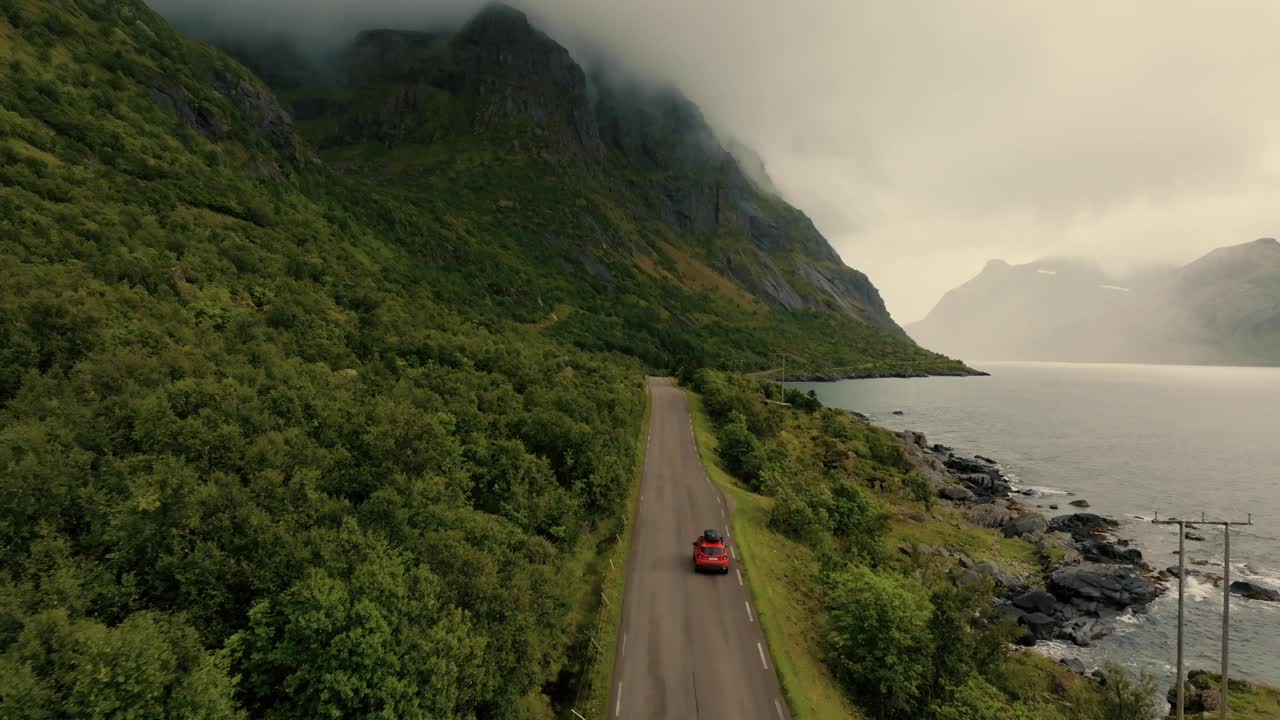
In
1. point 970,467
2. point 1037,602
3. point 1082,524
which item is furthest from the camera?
point 970,467

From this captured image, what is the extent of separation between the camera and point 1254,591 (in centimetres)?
4372

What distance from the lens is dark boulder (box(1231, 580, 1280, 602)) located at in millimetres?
43009

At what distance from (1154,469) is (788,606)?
312 ft

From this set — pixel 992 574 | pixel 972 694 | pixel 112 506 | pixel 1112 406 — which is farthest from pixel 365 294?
pixel 1112 406

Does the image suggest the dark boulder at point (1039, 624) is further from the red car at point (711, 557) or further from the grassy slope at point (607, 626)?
the grassy slope at point (607, 626)

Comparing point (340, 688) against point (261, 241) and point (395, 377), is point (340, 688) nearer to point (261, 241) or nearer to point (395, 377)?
point (395, 377)

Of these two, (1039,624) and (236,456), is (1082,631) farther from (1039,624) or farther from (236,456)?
(236,456)

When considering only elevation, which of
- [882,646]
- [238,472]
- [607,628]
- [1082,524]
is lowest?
[1082,524]

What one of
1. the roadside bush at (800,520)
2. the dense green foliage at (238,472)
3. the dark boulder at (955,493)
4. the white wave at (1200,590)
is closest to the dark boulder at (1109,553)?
the white wave at (1200,590)

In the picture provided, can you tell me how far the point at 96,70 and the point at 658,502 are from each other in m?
78.1

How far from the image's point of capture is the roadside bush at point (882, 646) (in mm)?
22125

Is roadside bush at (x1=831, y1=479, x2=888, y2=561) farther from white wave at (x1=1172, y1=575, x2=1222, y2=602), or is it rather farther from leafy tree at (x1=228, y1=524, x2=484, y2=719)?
leafy tree at (x1=228, y1=524, x2=484, y2=719)

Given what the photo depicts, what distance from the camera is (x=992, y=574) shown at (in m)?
43.9

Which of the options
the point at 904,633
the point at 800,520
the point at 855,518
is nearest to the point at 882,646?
the point at 904,633
